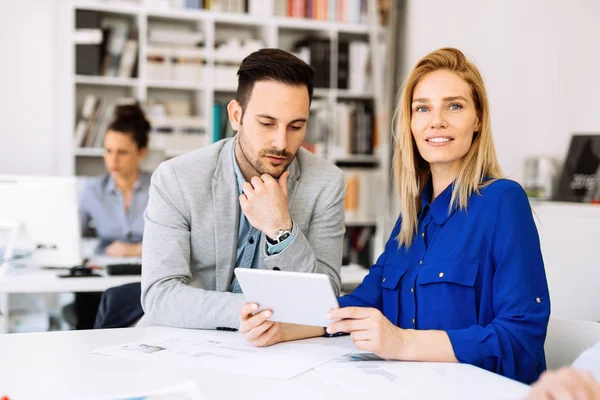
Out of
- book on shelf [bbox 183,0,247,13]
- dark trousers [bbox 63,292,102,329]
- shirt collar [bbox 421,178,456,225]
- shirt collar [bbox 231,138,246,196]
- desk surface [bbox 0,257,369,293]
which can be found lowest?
dark trousers [bbox 63,292,102,329]

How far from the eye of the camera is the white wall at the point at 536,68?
10.7ft

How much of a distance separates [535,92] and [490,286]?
237cm

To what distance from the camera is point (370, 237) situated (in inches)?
189

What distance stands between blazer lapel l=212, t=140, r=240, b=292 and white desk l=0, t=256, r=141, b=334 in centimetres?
90

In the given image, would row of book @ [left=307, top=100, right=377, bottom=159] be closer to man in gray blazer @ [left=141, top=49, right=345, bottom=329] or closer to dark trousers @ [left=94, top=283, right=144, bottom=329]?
dark trousers @ [left=94, top=283, right=144, bottom=329]

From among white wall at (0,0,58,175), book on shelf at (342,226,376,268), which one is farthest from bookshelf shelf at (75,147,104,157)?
book on shelf at (342,226,376,268)

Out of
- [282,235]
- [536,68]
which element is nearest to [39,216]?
[282,235]

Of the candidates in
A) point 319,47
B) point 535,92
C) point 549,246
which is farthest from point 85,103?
point 549,246

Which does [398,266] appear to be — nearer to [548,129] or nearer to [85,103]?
[548,129]

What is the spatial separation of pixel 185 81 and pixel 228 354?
328 cm

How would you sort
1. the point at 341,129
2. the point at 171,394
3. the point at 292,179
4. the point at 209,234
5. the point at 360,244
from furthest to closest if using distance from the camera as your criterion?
1. the point at 360,244
2. the point at 341,129
3. the point at 292,179
4. the point at 209,234
5. the point at 171,394

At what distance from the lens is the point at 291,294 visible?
1253 mm

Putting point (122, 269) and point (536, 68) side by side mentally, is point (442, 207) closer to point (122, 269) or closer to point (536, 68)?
point (122, 269)

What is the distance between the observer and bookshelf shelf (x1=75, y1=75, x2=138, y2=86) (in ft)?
13.6
